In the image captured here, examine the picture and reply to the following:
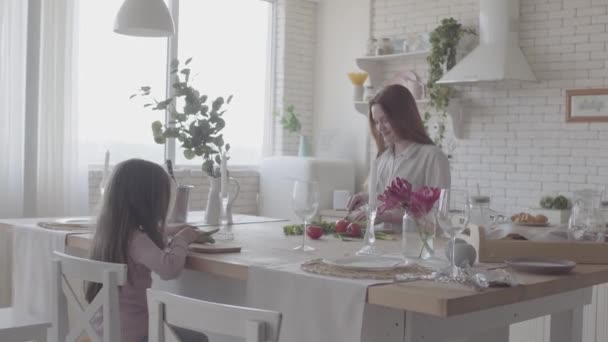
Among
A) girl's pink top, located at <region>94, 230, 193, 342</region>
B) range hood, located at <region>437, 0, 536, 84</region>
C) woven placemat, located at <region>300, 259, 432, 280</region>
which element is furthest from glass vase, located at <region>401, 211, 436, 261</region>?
range hood, located at <region>437, 0, 536, 84</region>

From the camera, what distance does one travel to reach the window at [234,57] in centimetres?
665

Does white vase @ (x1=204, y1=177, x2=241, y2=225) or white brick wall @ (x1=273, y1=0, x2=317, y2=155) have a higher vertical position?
white brick wall @ (x1=273, y1=0, x2=317, y2=155)

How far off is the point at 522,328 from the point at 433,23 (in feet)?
10.0

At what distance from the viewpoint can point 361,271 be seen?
215 centimetres

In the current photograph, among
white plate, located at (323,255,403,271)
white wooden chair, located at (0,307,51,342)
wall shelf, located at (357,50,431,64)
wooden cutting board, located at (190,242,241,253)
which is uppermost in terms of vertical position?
wall shelf, located at (357,50,431,64)

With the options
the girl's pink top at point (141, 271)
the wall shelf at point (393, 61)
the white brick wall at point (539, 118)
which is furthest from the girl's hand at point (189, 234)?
the wall shelf at point (393, 61)

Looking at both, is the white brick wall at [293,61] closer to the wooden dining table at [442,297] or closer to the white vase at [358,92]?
the white vase at [358,92]

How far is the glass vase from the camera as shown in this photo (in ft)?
7.51

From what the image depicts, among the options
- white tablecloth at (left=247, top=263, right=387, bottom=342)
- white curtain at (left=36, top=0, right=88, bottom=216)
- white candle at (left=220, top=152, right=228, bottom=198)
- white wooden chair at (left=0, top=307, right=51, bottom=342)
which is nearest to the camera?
white tablecloth at (left=247, top=263, right=387, bottom=342)

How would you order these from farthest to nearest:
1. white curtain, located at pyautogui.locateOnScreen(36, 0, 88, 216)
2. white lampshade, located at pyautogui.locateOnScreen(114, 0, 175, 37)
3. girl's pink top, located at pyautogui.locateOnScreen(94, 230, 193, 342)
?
white curtain, located at pyautogui.locateOnScreen(36, 0, 88, 216), white lampshade, located at pyautogui.locateOnScreen(114, 0, 175, 37), girl's pink top, located at pyautogui.locateOnScreen(94, 230, 193, 342)

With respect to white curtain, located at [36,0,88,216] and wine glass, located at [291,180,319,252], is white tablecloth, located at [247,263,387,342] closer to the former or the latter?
wine glass, located at [291,180,319,252]

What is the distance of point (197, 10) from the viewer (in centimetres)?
668

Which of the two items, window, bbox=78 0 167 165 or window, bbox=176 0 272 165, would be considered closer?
window, bbox=78 0 167 165

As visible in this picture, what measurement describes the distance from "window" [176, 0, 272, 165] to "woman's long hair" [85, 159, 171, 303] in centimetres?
391
